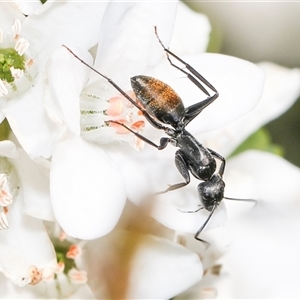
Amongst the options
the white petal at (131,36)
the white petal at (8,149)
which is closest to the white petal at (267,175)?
the white petal at (131,36)

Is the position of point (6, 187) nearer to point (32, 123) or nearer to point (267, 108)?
point (32, 123)

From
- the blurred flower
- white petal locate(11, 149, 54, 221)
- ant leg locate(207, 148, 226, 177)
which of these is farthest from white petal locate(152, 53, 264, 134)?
white petal locate(11, 149, 54, 221)

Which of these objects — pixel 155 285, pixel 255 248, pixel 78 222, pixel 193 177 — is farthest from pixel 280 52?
pixel 78 222

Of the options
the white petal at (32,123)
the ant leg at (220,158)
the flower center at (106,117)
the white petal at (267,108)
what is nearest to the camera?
the white petal at (32,123)

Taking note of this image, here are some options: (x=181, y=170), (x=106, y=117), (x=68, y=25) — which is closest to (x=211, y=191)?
(x=181, y=170)

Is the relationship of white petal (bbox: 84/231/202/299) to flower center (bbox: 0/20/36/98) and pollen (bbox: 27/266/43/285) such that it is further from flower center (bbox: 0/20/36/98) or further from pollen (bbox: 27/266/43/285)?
flower center (bbox: 0/20/36/98)

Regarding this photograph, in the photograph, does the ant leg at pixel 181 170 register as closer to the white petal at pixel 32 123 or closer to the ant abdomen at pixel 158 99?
the ant abdomen at pixel 158 99
